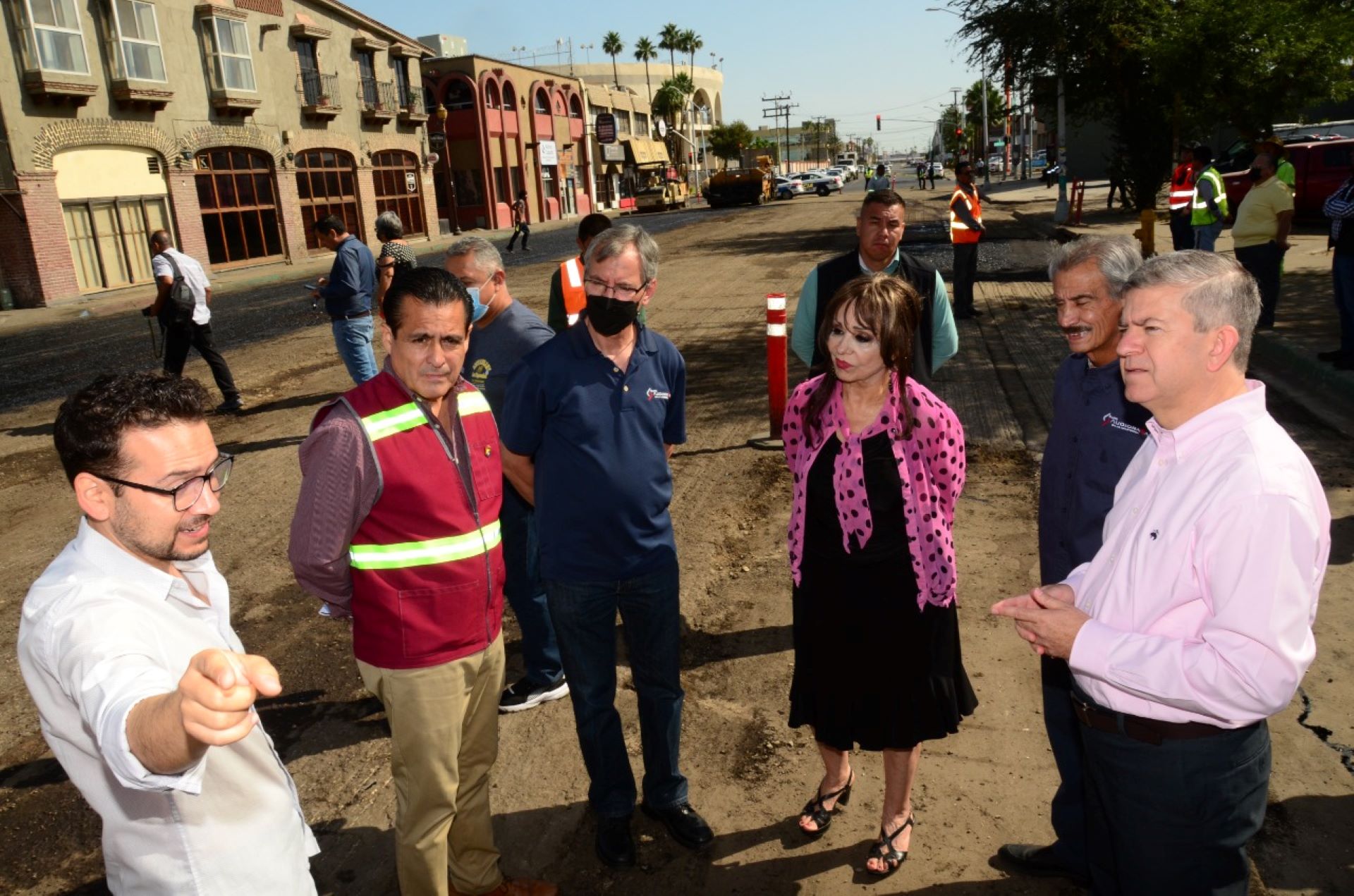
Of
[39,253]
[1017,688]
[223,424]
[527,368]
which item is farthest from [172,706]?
[39,253]

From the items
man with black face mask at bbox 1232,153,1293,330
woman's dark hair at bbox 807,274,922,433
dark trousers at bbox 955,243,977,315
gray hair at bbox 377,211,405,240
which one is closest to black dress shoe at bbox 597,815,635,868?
woman's dark hair at bbox 807,274,922,433

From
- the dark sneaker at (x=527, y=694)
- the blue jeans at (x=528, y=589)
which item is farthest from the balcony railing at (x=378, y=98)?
the dark sneaker at (x=527, y=694)

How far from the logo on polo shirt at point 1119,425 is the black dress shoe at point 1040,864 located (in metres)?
1.49

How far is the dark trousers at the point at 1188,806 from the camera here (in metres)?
2.06

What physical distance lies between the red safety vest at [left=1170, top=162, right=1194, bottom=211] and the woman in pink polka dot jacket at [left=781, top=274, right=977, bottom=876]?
44.2ft

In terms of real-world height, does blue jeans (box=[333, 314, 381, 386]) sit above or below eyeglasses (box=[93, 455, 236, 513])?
below

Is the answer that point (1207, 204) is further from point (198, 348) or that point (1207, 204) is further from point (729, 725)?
point (198, 348)

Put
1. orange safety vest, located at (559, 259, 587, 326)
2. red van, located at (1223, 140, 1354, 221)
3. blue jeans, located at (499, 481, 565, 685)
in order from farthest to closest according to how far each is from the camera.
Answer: red van, located at (1223, 140, 1354, 221), orange safety vest, located at (559, 259, 587, 326), blue jeans, located at (499, 481, 565, 685)

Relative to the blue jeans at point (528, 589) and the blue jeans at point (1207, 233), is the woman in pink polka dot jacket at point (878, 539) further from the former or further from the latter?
the blue jeans at point (1207, 233)

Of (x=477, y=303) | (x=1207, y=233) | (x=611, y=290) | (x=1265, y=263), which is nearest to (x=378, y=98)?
(x=1207, y=233)

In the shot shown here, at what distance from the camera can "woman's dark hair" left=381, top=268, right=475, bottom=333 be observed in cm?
271

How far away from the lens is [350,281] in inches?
328

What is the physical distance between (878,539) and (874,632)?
0.32 m

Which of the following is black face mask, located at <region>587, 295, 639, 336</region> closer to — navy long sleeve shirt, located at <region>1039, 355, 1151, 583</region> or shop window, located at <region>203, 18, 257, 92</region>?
navy long sleeve shirt, located at <region>1039, 355, 1151, 583</region>
